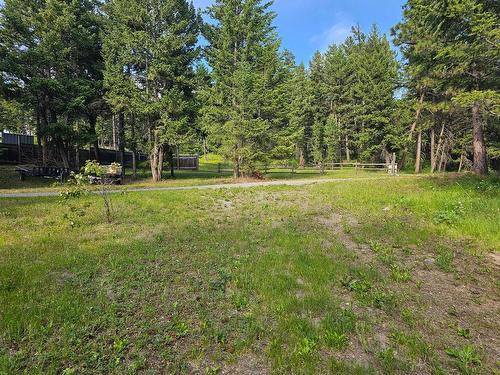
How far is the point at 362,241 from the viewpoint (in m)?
7.21

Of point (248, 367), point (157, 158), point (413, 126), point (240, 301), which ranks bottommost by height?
point (248, 367)

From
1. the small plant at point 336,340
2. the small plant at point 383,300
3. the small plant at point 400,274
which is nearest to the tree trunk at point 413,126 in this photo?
the small plant at point 400,274

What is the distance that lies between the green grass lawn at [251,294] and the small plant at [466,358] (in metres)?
0.01

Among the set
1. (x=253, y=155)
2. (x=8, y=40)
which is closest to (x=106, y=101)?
(x=8, y=40)

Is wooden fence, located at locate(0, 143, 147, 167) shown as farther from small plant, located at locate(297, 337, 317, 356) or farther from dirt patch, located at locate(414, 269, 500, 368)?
dirt patch, located at locate(414, 269, 500, 368)

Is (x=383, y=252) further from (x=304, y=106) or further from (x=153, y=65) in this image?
(x=304, y=106)

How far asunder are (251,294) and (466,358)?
107 inches

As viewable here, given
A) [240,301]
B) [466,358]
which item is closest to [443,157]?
[466,358]

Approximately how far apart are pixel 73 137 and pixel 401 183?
65.4ft

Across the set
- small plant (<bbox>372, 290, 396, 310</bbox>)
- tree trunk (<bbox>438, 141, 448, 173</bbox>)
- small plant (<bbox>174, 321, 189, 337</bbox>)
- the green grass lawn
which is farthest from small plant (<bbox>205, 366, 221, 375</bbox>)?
tree trunk (<bbox>438, 141, 448, 173</bbox>)

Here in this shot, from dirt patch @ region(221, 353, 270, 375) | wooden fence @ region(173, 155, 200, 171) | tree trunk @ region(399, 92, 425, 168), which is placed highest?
tree trunk @ region(399, 92, 425, 168)

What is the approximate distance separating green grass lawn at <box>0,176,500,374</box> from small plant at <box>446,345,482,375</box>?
0.01 m

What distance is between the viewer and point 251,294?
15.4 feet

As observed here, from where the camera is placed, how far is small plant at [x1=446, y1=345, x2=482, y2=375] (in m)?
3.11
